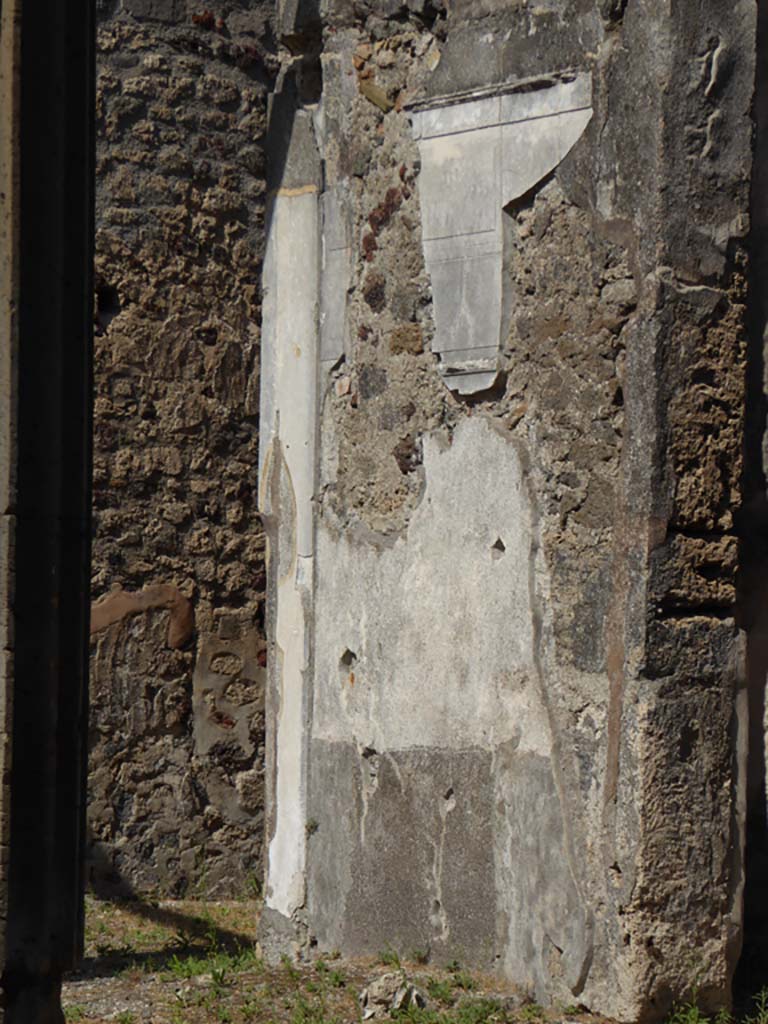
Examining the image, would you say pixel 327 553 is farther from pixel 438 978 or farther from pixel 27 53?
pixel 27 53

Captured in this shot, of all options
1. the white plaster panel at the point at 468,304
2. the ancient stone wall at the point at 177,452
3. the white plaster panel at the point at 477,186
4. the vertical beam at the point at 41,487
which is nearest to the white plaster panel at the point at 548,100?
the white plaster panel at the point at 477,186

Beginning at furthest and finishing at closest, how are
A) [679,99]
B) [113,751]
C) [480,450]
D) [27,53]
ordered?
[113,751]
[480,450]
[679,99]
[27,53]

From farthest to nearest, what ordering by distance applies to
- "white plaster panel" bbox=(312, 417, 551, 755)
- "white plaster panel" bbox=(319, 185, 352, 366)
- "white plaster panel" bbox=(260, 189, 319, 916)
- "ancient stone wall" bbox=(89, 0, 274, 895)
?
"ancient stone wall" bbox=(89, 0, 274, 895) < "white plaster panel" bbox=(260, 189, 319, 916) < "white plaster panel" bbox=(319, 185, 352, 366) < "white plaster panel" bbox=(312, 417, 551, 755)

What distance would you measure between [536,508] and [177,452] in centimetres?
302

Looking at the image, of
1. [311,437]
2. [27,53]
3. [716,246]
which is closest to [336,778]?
[311,437]

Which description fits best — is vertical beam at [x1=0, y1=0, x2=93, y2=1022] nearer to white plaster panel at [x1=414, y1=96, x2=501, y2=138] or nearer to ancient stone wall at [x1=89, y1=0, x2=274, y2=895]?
white plaster panel at [x1=414, y1=96, x2=501, y2=138]

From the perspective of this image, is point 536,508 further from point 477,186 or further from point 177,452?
point 177,452

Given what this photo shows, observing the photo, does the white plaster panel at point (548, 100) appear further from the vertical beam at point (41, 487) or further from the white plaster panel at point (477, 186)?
the vertical beam at point (41, 487)

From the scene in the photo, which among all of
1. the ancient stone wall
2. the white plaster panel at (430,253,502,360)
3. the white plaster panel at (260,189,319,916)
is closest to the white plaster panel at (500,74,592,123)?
the white plaster panel at (430,253,502,360)

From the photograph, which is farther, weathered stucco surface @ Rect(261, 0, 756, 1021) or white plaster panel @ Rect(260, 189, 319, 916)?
white plaster panel @ Rect(260, 189, 319, 916)

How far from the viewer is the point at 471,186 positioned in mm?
5195

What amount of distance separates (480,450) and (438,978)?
145 centimetres

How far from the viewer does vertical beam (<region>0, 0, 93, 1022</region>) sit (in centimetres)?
346

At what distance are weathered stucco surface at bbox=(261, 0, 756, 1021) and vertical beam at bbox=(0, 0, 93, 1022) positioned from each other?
5.52ft
